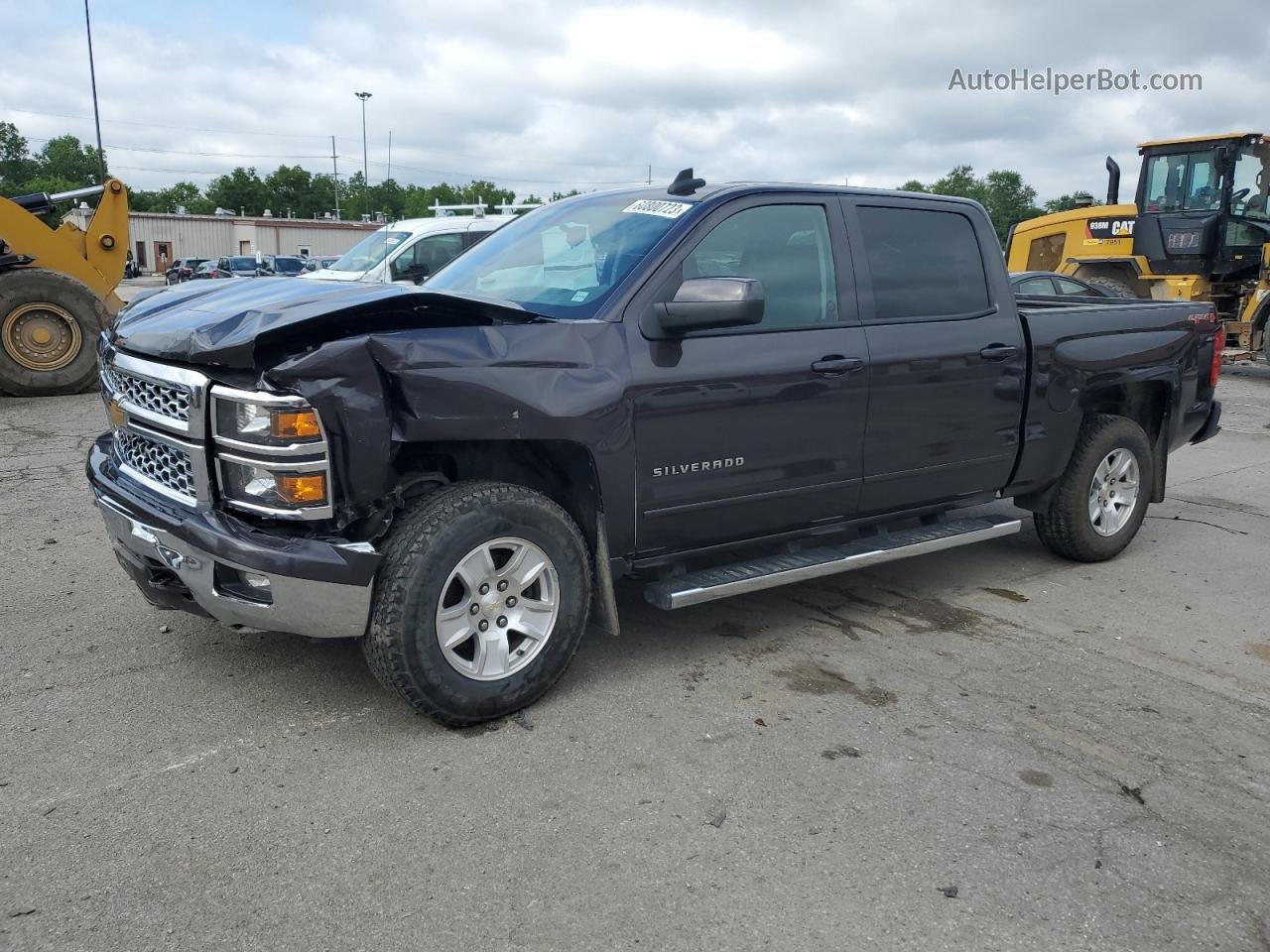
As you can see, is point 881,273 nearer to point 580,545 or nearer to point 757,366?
point 757,366

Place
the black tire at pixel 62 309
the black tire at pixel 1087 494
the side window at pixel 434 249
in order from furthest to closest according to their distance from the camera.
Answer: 1. the side window at pixel 434 249
2. the black tire at pixel 62 309
3. the black tire at pixel 1087 494

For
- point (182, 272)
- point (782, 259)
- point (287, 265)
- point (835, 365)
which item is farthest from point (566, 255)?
point (182, 272)

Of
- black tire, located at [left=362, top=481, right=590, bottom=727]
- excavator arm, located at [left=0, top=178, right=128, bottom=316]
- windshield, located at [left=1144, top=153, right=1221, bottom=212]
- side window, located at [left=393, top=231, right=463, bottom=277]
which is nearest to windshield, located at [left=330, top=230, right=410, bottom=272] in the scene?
side window, located at [left=393, top=231, right=463, bottom=277]

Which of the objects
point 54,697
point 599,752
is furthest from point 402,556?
point 54,697

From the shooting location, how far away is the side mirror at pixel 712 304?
375cm

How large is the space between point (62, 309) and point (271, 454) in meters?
9.21

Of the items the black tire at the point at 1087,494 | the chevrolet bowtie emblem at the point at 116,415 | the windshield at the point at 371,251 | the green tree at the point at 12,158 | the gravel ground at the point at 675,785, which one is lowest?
the gravel ground at the point at 675,785

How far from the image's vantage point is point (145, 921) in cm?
258

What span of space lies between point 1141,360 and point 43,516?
A: 21.1 feet

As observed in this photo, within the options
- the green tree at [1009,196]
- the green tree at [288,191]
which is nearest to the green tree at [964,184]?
the green tree at [1009,196]

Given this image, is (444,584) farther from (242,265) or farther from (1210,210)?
(242,265)

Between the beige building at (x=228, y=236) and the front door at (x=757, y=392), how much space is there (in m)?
70.7

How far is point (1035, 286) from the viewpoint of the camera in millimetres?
13227

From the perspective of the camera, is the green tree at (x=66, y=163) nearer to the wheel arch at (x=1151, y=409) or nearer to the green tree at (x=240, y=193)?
the green tree at (x=240, y=193)
